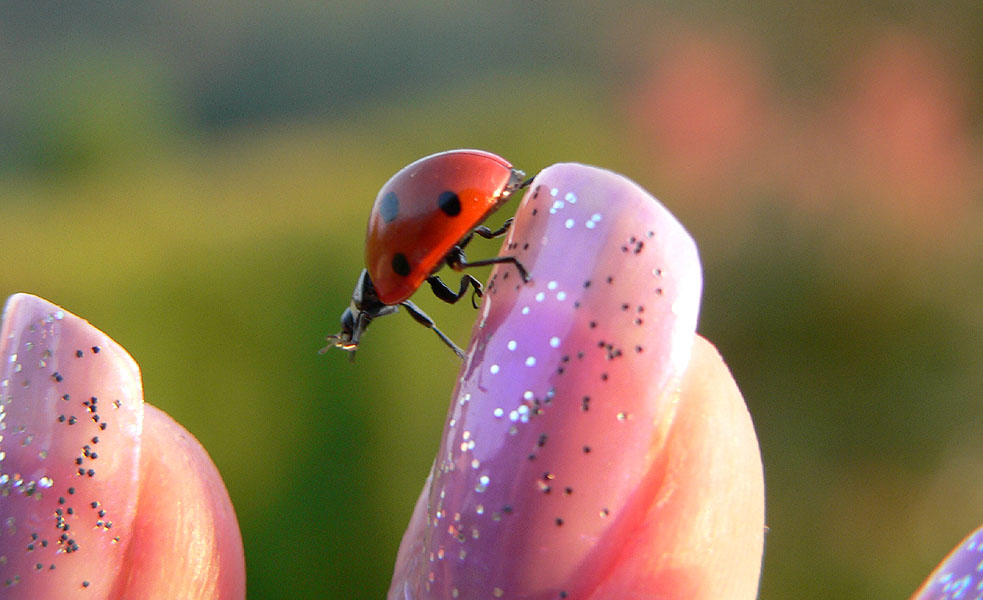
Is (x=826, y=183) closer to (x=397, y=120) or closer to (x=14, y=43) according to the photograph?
(x=397, y=120)

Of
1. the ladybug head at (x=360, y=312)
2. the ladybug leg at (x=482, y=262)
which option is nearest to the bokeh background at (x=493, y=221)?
the ladybug head at (x=360, y=312)

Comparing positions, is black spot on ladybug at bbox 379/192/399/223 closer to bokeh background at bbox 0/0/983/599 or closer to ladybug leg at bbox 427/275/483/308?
ladybug leg at bbox 427/275/483/308

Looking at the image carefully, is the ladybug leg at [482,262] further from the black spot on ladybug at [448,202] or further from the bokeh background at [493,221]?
the bokeh background at [493,221]

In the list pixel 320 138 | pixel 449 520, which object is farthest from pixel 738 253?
pixel 449 520

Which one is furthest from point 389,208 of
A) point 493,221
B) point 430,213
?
point 493,221

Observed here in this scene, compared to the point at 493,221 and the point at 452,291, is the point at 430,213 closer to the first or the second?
the point at 452,291

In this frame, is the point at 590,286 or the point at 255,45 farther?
the point at 255,45
